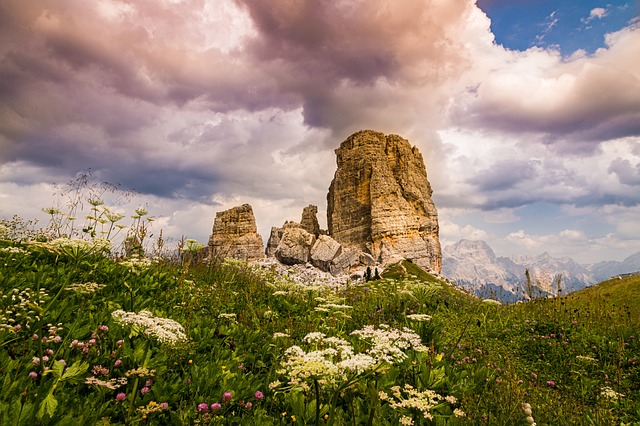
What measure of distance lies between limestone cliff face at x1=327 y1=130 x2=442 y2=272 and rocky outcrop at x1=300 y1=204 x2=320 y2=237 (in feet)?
19.1

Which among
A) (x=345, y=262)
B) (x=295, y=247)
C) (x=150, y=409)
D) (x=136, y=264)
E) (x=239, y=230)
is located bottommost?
(x=150, y=409)

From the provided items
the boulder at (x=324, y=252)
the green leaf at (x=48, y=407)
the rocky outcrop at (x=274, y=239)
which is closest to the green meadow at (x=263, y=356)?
the green leaf at (x=48, y=407)

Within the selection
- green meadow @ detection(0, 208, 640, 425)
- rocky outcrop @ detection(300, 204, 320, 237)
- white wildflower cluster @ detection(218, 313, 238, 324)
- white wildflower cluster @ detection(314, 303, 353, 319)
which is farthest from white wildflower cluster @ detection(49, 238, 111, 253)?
rocky outcrop @ detection(300, 204, 320, 237)

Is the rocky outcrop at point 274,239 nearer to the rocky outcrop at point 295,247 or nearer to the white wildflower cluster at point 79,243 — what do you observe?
the rocky outcrop at point 295,247

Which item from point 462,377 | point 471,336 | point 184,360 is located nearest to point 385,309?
point 471,336

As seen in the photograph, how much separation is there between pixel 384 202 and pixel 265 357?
82.7 m

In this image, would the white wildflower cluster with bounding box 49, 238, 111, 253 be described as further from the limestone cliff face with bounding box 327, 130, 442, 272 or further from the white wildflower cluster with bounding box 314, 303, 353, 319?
the limestone cliff face with bounding box 327, 130, 442, 272

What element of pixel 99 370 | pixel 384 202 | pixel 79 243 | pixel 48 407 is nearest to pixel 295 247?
pixel 384 202

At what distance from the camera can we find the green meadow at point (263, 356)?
2.79 m

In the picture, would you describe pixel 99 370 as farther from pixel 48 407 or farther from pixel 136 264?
pixel 136 264

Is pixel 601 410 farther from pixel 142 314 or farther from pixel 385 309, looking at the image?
pixel 142 314

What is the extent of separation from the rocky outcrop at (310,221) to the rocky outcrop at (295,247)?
1137cm

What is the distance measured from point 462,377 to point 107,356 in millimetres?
4461

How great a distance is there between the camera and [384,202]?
85.6m
